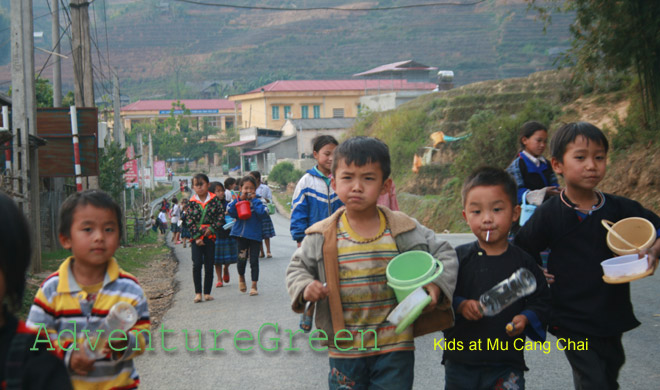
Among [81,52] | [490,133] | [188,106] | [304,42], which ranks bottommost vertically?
[490,133]

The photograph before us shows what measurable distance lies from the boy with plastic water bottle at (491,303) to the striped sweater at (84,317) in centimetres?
163

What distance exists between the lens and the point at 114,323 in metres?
3.40

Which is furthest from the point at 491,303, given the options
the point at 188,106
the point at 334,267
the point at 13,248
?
the point at 188,106

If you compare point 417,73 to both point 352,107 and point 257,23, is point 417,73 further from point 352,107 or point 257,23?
point 257,23

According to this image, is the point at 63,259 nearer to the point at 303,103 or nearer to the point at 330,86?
the point at 303,103

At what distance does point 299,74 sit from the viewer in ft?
454

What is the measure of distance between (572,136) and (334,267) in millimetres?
1691

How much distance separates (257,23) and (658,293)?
17388 centimetres

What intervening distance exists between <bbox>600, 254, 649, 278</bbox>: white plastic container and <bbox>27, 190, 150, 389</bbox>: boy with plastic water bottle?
93.8 inches

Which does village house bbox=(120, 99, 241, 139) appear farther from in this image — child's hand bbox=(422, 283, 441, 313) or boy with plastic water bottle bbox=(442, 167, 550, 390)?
child's hand bbox=(422, 283, 441, 313)

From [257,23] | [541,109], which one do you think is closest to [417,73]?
[541,109]

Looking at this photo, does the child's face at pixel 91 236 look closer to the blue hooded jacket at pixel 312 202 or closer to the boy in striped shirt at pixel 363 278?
the boy in striped shirt at pixel 363 278

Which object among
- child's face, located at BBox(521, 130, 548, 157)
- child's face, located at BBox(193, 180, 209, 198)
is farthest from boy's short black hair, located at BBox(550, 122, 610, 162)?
child's face, located at BBox(193, 180, 209, 198)

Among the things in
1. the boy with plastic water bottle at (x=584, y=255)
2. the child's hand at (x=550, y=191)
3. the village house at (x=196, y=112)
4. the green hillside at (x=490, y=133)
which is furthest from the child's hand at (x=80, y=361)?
the village house at (x=196, y=112)
